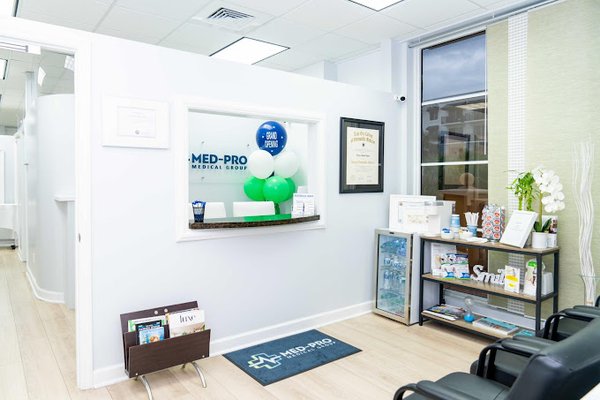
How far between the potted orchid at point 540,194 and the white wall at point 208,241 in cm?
137

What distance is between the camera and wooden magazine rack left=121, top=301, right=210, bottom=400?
2557mm

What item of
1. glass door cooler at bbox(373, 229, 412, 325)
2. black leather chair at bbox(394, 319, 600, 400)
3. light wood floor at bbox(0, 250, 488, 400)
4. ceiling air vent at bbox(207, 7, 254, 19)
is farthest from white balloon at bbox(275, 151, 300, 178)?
black leather chair at bbox(394, 319, 600, 400)

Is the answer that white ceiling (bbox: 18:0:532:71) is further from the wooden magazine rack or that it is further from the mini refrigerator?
the wooden magazine rack

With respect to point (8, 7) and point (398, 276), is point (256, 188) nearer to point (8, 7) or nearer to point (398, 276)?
point (398, 276)

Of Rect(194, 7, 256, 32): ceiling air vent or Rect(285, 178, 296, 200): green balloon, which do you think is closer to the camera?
Rect(194, 7, 256, 32): ceiling air vent

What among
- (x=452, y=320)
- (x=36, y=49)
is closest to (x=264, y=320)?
(x=452, y=320)

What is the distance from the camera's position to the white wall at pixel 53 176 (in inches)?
175

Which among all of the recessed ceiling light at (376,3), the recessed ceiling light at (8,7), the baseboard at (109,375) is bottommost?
the baseboard at (109,375)

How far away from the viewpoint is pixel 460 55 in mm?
4137

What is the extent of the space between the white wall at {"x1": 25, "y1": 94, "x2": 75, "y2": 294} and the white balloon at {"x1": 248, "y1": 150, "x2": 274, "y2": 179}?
1991 millimetres

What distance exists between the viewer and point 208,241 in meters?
3.10

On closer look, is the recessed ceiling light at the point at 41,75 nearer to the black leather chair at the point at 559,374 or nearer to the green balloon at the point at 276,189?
the green balloon at the point at 276,189

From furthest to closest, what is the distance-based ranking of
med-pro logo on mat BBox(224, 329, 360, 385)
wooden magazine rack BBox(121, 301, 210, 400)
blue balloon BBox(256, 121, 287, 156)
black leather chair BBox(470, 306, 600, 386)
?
blue balloon BBox(256, 121, 287, 156), med-pro logo on mat BBox(224, 329, 360, 385), wooden magazine rack BBox(121, 301, 210, 400), black leather chair BBox(470, 306, 600, 386)

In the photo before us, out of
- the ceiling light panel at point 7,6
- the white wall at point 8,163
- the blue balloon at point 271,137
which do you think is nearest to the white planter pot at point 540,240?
the blue balloon at point 271,137
